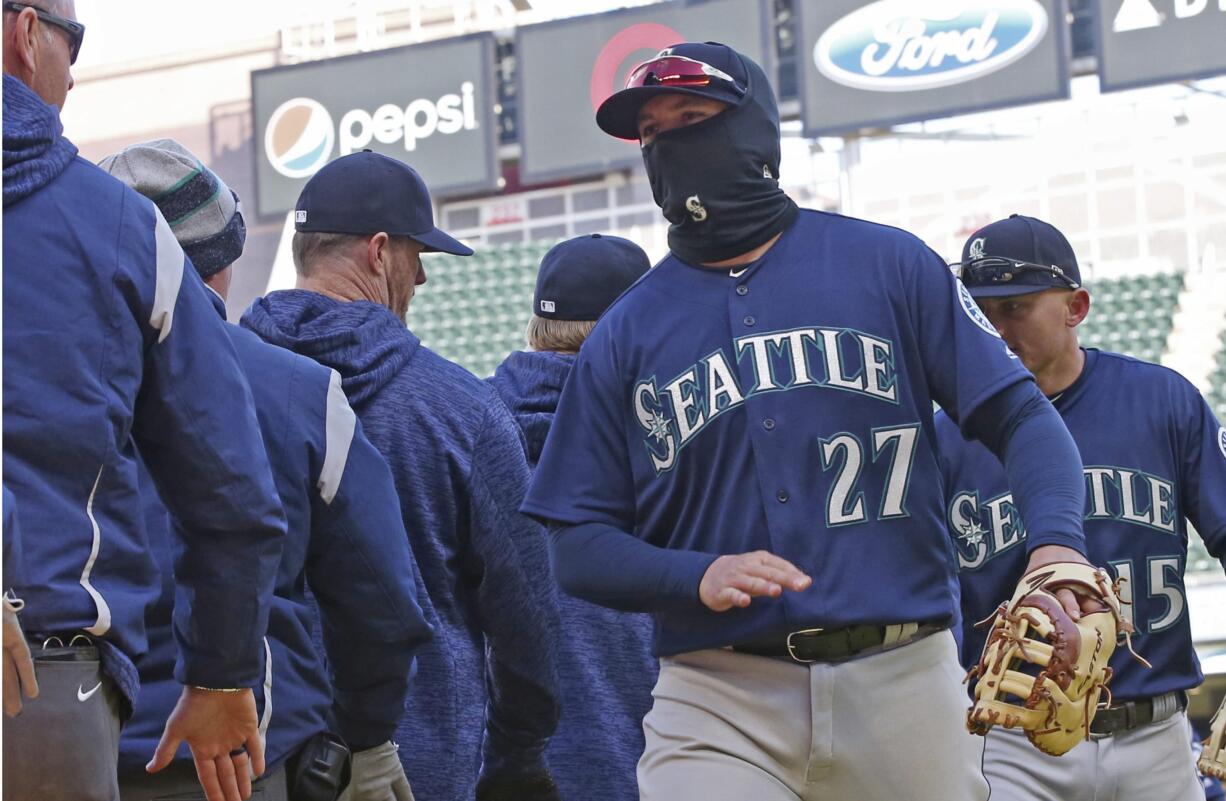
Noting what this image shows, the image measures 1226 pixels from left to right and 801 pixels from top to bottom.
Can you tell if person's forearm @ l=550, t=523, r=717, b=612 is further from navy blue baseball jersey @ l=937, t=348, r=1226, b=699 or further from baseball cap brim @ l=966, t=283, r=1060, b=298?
baseball cap brim @ l=966, t=283, r=1060, b=298

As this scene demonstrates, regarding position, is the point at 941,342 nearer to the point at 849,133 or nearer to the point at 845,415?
the point at 845,415

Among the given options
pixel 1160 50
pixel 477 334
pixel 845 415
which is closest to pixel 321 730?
pixel 845 415

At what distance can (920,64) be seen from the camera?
2111 centimetres

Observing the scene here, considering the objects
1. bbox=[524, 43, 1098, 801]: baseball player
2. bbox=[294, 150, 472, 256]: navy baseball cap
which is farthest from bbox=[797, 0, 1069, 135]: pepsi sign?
bbox=[524, 43, 1098, 801]: baseball player

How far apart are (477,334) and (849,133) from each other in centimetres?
593

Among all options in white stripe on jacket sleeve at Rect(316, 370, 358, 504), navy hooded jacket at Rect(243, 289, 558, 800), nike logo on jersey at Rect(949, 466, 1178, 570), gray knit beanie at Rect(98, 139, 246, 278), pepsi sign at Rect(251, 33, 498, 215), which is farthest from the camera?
pepsi sign at Rect(251, 33, 498, 215)

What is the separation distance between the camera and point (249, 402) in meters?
2.52

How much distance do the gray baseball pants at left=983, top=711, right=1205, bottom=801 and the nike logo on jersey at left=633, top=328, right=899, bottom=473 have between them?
4.52 ft

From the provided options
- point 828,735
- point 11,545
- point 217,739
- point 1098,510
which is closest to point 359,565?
point 217,739

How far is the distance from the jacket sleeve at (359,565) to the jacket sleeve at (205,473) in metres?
0.54

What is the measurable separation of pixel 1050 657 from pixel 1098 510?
1655 mm

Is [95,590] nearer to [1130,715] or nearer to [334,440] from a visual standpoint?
[334,440]

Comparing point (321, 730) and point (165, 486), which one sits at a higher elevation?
point (165, 486)

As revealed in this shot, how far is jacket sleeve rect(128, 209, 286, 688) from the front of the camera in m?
2.41
